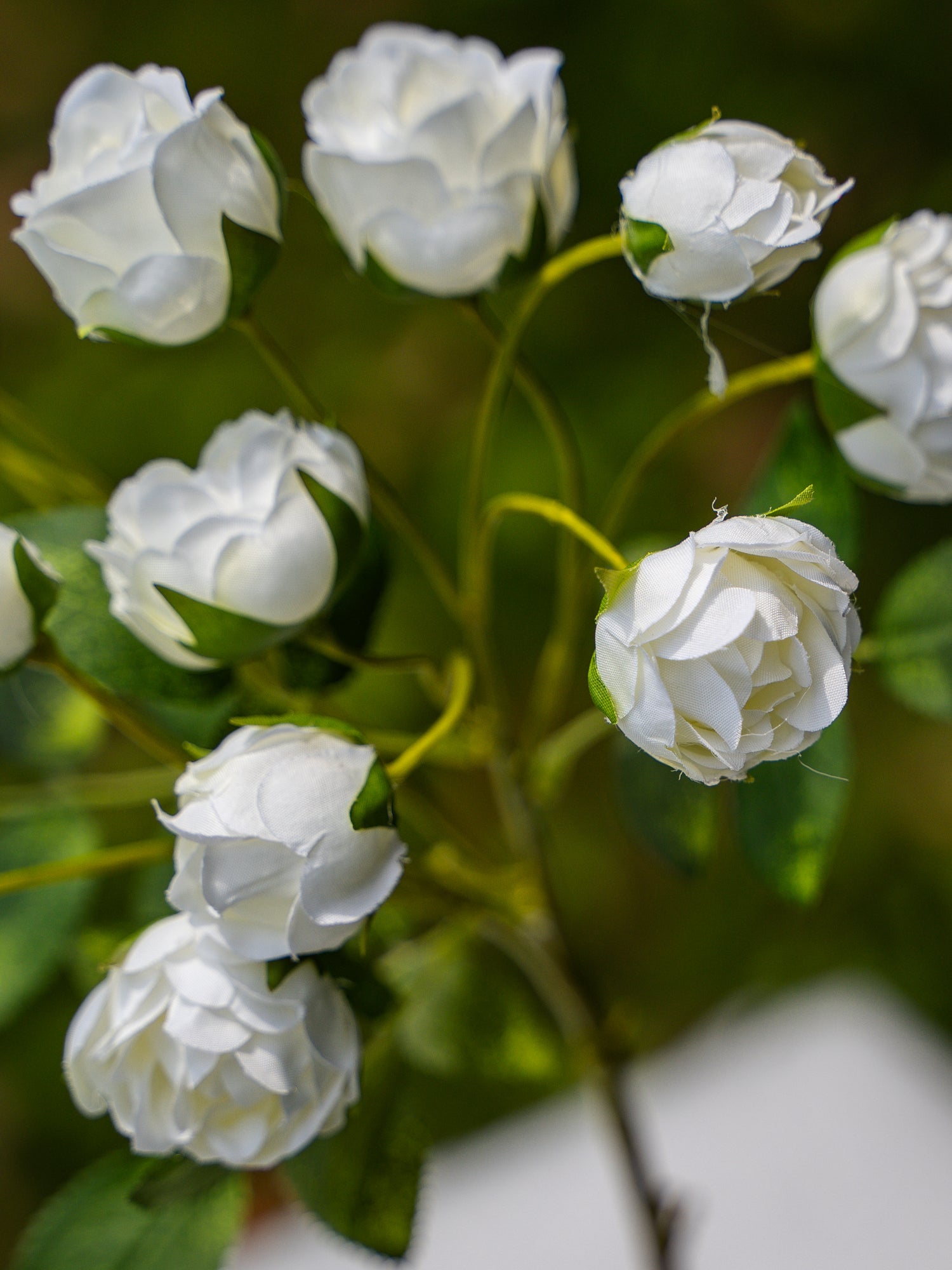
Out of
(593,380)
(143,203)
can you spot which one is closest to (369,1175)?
(143,203)

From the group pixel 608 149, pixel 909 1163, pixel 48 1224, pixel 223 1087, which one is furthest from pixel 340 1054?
pixel 608 149

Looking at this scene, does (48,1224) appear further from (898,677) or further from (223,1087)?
(898,677)

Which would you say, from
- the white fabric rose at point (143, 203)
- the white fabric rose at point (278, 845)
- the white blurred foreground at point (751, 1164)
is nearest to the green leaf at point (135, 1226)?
the white fabric rose at point (278, 845)

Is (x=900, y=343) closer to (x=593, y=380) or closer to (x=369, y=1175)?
(x=369, y=1175)

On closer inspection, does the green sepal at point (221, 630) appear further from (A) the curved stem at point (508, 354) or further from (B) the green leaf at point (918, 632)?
(B) the green leaf at point (918, 632)

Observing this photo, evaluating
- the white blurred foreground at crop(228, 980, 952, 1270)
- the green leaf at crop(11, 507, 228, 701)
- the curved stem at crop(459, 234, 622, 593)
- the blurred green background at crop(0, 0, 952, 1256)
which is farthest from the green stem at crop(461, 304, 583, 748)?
the blurred green background at crop(0, 0, 952, 1256)

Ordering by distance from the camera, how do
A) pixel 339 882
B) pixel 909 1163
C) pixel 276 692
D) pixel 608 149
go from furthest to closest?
pixel 608 149
pixel 909 1163
pixel 276 692
pixel 339 882
